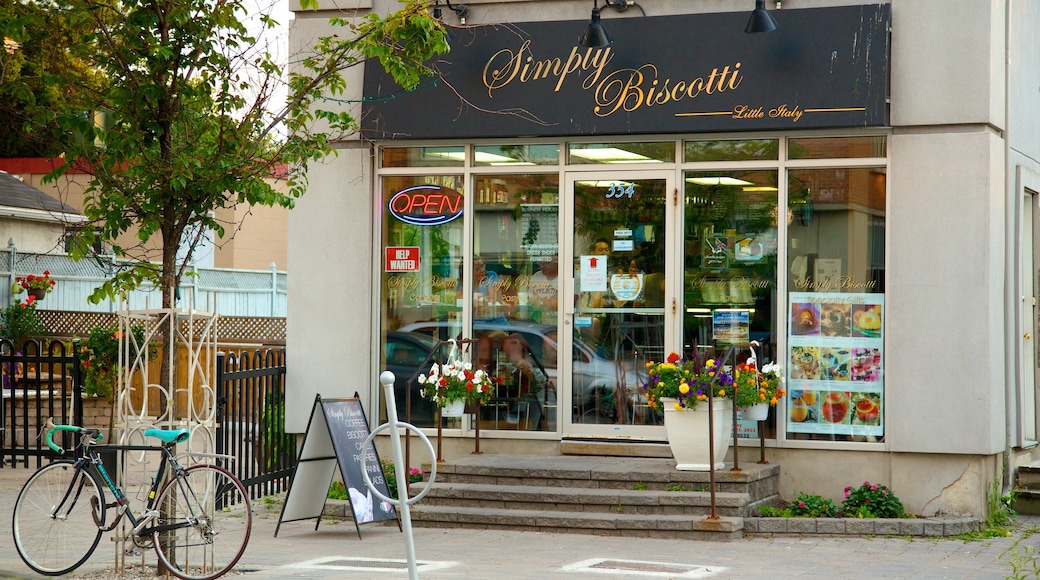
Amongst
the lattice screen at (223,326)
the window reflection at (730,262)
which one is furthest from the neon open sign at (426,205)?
the lattice screen at (223,326)

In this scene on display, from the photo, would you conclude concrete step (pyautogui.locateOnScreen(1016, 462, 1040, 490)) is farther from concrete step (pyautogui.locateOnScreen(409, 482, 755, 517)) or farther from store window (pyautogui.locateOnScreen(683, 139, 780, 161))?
store window (pyautogui.locateOnScreen(683, 139, 780, 161))

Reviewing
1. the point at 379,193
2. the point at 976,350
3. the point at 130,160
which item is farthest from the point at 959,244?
the point at 130,160

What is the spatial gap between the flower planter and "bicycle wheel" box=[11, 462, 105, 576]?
4.64 metres

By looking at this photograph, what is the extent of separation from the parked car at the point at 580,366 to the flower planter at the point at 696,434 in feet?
3.47

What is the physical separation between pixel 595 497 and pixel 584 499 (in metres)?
0.10

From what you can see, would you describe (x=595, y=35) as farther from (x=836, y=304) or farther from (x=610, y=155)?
(x=836, y=304)

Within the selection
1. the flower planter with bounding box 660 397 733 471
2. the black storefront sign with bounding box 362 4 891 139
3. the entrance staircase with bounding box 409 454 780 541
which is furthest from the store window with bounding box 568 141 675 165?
the entrance staircase with bounding box 409 454 780 541

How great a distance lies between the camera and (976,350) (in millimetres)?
10047

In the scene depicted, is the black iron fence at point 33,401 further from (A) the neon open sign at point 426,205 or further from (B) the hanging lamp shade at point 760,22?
(B) the hanging lamp shade at point 760,22

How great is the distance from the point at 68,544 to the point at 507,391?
14.2 ft

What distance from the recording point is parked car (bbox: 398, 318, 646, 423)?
37.2ft

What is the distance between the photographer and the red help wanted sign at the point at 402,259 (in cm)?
1188

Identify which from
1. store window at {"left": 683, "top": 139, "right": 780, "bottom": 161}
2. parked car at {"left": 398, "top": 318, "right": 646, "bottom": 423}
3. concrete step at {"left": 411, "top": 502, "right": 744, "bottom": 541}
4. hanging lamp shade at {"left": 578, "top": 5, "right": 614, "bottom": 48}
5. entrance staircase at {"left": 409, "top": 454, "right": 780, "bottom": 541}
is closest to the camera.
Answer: concrete step at {"left": 411, "top": 502, "right": 744, "bottom": 541}

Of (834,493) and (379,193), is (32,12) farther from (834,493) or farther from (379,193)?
(834,493)
